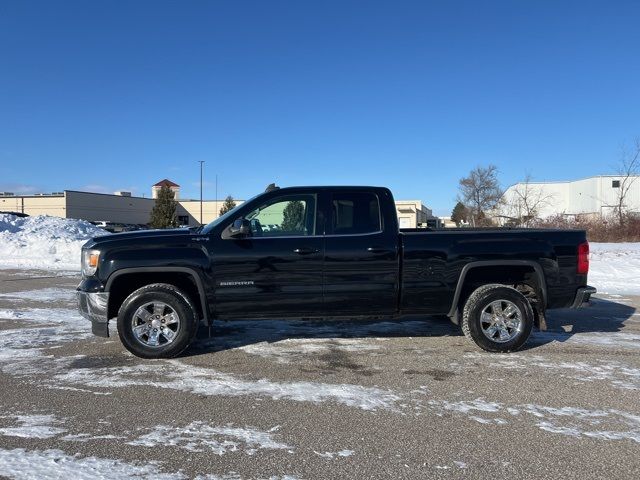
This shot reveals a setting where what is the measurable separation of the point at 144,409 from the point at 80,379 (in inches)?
→ 47.3

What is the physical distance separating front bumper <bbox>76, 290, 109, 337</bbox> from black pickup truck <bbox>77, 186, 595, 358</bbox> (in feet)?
0.04

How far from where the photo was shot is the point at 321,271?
18.7 ft

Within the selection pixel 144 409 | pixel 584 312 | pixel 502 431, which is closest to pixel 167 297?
→ pixel 144 409

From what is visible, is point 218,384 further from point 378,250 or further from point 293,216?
point 378,250

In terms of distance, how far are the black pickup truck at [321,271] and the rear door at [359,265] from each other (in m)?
0.01

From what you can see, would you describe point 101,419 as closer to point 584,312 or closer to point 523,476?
point 523,476

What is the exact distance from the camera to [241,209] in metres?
5.82

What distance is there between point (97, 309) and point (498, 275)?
4.81 m

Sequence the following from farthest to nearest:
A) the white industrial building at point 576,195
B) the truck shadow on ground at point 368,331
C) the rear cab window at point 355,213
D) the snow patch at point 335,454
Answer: the white industrial building at point 576,195 < the truck shadow on ground at point 368,331 < the rear cab window at point 355,213 < the snow patch at point 335,454

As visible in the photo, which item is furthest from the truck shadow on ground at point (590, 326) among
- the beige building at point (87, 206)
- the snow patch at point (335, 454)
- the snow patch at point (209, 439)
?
the beige building at point (87, 206)

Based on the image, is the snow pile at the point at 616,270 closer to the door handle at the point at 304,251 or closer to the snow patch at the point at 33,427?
the door handle at the point at 304,251

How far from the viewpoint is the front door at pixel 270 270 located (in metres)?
5.61

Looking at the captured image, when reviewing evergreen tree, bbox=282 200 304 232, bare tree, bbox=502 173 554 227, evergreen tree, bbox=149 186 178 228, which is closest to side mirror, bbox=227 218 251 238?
evergreen tree, bbox=282 200 304 232

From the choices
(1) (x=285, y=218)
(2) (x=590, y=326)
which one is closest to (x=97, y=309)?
(1) (x=285, y=218)
